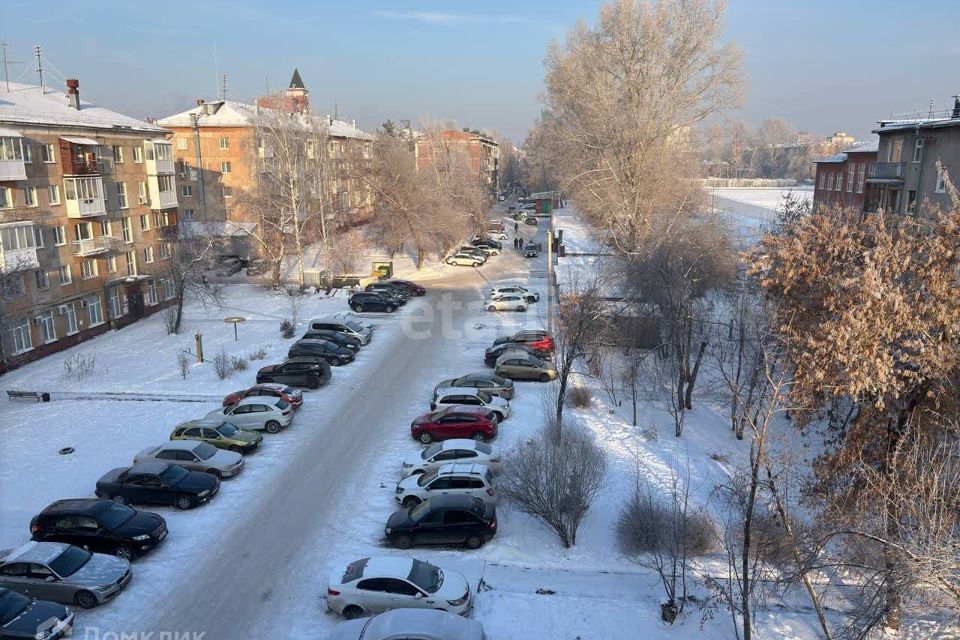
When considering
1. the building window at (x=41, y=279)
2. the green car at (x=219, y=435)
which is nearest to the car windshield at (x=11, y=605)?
the green car at (x=219, y=435)

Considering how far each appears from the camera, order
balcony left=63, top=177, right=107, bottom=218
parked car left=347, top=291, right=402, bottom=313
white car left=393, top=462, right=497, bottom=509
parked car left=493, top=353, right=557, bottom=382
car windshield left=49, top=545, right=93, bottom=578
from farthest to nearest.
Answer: parked car left=347, top=291, right=402, bottom=313 < balcony left=63, top=177, right=107, bottom=218 < parked car left=493, top=353, right=557, bottom=382 < white car left=393, top=462, right=497, bottom=509 < car windshield left=49, top=545, right=93, bottom=578

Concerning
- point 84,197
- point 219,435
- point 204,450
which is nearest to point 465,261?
point 84,197

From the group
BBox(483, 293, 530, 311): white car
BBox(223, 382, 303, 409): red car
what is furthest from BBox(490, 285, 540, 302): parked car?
BBox(223, 382, 303, 409): red car

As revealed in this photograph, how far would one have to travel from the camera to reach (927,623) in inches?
428

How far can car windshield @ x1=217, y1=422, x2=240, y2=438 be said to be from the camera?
1700 cm

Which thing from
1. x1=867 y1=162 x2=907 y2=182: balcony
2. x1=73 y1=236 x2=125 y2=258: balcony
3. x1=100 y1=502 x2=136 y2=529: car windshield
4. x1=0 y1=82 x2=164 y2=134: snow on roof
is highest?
x1=0 y1=82 x2=164 y2=134: snow on roof

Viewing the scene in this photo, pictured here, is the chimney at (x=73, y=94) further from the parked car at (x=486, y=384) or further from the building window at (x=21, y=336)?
the parked car at (x=486, y=384)

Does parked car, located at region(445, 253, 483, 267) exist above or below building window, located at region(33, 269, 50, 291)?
below

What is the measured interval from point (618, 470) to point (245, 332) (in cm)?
1906

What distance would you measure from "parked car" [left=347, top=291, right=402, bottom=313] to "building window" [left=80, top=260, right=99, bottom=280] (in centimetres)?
1143

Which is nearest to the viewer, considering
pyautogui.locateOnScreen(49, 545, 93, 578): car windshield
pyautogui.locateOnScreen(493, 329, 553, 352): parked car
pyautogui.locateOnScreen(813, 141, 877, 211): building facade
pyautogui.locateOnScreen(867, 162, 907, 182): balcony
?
pyautogui.locateOnScreen(49, 545, 93, 578): car windshield

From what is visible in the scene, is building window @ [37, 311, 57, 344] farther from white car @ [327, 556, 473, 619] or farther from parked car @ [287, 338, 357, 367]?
white car @ [327, 556, 473, 619]

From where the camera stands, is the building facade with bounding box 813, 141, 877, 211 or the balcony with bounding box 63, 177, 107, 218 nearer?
the balcony with bounding box 63, 177, 107, 218

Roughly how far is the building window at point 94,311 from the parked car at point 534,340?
18432 mm
